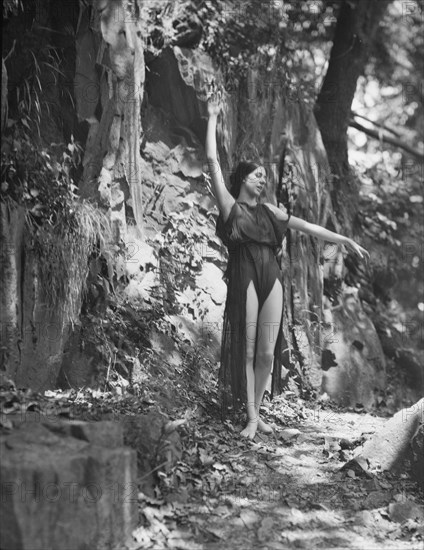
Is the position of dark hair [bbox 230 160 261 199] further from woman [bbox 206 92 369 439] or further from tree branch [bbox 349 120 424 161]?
tree branch [bbox 349 120 424 161]

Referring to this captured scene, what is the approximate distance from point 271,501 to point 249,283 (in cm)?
199

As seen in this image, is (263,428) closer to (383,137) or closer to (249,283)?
(249,283)

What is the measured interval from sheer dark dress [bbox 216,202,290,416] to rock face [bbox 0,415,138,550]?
219 cm

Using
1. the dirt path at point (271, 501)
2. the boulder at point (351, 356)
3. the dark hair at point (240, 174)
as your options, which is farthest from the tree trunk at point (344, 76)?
the dirt path at point (271, 501)

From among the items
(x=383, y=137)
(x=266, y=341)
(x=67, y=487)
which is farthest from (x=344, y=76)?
(x=67, y=487)

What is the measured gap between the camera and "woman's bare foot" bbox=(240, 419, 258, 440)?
583cm

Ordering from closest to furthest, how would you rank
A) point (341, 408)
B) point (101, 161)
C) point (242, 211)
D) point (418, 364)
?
point (242, 211)
point (101, 161)
point (341, 408)
point (418, 364)

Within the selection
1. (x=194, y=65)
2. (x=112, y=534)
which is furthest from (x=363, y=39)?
(x=112, y=534)

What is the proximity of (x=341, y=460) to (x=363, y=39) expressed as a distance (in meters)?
7.55

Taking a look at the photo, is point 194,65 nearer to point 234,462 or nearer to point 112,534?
point 234,462

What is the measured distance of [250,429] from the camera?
5.89 m

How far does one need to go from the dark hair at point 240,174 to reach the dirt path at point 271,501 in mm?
2118

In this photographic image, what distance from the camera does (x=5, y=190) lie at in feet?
18.1

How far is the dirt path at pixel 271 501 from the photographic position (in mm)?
4266
